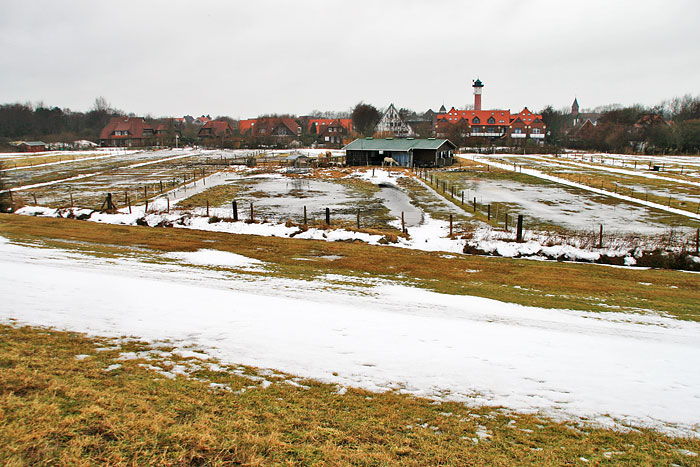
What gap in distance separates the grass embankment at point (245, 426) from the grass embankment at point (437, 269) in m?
7.11

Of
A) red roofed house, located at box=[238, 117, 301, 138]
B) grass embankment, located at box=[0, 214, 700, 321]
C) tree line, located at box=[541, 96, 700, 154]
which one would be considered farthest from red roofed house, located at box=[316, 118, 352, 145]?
grass embankment, located at box=[0, 214, 700, 321]

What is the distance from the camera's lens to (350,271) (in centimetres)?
1570

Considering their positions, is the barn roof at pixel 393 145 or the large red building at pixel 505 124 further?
the large red building at pixel 505 124

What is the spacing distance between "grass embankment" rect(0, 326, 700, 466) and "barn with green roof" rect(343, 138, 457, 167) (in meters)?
66.7

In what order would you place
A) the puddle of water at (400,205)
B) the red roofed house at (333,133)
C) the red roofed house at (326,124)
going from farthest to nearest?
the red roofed house at (326,124)
the red roofed house at (333,133)
the puddle of water at (400,205)

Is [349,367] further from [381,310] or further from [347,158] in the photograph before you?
[347,158]

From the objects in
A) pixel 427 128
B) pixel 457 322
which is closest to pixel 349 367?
pixel 457 322

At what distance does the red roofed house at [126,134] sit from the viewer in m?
140

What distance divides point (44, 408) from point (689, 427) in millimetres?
8053

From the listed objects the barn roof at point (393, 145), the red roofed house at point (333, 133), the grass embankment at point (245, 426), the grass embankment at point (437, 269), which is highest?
the red roofed house at point (333, 133)

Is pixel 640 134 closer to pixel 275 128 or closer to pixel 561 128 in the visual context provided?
pixel 561 128

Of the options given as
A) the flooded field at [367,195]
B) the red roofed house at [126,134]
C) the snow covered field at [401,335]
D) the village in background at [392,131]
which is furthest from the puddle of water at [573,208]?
the red roofed house at [126,134]

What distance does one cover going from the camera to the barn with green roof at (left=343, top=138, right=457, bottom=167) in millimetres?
71812

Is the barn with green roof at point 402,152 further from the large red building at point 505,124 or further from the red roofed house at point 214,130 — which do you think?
the red roofed house at point 214,130
